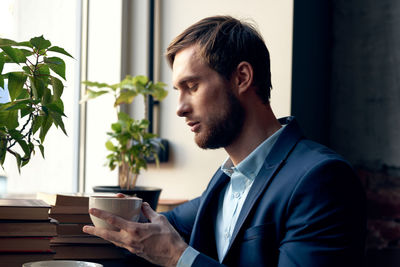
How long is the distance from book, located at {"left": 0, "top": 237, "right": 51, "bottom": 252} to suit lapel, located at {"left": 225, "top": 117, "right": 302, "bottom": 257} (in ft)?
1.23

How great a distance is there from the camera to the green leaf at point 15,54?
979 millimetres

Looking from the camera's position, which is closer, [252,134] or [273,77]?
[252,134]

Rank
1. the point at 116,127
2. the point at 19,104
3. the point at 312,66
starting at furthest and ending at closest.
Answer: the point at 312,66 < the point at 116,127 < the point at 19,104

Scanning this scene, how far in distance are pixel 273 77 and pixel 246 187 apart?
2.20ft

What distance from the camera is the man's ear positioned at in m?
1.36

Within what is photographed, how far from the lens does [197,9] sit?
2.12m

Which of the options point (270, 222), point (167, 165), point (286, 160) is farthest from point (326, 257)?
point (167, 165)

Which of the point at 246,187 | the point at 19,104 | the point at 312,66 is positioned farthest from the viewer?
the point at 312,66

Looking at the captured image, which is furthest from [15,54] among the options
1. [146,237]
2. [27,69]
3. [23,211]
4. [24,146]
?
[146,237]

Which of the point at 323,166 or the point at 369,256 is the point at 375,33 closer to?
the point at 369,256

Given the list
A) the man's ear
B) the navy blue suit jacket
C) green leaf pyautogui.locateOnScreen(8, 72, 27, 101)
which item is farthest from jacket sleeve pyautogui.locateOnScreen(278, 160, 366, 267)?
green leaf pyautogui.locateOnScreen(8, 72, 27, 101)

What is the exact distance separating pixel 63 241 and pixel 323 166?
594mm

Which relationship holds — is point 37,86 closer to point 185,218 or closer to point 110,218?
point 110,218

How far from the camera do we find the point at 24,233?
106 cm
